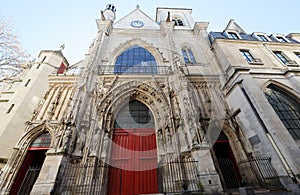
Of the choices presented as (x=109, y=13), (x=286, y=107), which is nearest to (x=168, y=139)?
(x=286, y=107)

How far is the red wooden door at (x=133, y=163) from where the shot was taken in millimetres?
5494

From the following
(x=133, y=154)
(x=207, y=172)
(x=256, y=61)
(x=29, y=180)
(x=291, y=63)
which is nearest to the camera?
(x=207, y=172)

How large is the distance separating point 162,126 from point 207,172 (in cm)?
265

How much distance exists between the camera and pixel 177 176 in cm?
521

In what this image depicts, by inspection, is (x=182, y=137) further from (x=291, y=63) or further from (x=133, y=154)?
(x=291, y=63)

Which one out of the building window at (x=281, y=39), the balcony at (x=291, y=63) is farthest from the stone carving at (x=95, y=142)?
the building window at (x=281, y=39)

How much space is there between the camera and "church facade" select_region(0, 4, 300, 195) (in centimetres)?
500

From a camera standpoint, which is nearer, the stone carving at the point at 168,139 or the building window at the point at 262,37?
the stone carving at the point at 168,139

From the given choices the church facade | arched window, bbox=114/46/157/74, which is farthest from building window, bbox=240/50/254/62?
arched window, bbox=114/46/157/74

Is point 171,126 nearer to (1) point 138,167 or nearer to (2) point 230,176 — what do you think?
(1) point 138,167

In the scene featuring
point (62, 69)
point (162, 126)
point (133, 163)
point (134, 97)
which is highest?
point (62, 69)

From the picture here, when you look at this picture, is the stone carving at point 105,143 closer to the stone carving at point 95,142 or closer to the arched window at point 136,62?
the stone carving at point 95,142

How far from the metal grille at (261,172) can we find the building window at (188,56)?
7.21 metres

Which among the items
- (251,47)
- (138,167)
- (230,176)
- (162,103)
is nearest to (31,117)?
(138,167)
